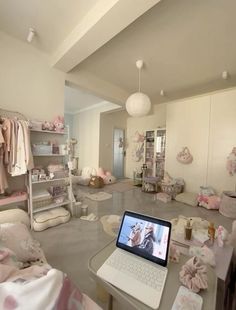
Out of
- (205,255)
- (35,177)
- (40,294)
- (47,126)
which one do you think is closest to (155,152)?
(47,126)

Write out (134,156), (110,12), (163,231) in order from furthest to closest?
(134,156), (110,12), (163,231)

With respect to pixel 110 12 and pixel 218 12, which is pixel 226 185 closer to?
pixel 218 12

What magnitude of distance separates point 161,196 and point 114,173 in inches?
111

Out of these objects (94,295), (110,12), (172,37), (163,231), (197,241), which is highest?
(172,37)

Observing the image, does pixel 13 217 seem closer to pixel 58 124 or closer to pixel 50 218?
pixel 50 218

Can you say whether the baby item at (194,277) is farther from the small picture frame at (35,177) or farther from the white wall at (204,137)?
the white wall at (204,137)

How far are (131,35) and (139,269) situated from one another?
2.63 meters

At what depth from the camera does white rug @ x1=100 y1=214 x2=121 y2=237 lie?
2391 mm

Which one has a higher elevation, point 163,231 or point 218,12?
point 218,12

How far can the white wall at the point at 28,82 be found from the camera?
2.37 meters

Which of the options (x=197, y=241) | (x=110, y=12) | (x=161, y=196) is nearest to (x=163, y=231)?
(x=197, y=241)

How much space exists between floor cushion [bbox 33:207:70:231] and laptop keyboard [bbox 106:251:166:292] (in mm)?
1868

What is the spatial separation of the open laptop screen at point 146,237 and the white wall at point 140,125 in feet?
15.7

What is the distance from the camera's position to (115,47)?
8.29ft
